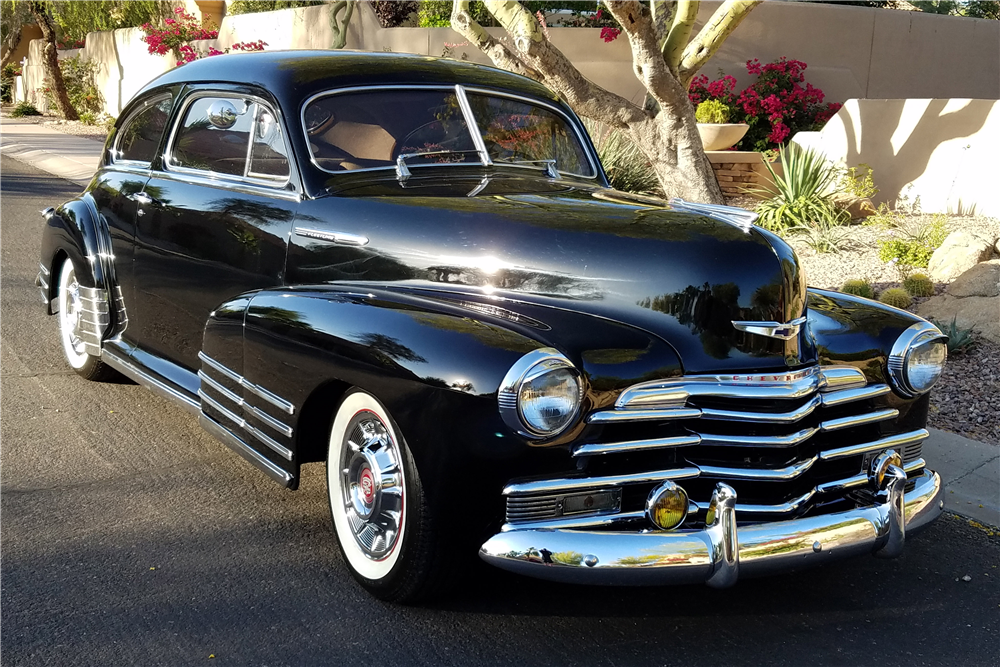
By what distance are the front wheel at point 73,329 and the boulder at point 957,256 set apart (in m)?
6.16

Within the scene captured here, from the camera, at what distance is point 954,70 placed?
1619 centimetres

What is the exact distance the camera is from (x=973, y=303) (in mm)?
6812

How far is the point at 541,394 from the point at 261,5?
735 inches

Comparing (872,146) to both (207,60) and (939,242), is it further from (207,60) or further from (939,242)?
(207,60)

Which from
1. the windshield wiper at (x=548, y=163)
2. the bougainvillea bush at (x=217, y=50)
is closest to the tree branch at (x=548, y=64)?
the windshield wiper at (x=548, y=163)

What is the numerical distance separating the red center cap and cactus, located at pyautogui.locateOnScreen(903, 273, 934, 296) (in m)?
5.38

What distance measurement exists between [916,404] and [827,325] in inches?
16.9

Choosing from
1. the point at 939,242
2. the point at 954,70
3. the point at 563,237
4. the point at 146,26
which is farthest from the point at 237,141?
the point at 146,26

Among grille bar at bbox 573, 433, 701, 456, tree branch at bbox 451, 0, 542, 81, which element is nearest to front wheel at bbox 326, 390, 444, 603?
grille bar at bbox 573, 433, 701, 456

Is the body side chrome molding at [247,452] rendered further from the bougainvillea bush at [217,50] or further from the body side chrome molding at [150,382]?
the bougainvillea bush at [217,50]

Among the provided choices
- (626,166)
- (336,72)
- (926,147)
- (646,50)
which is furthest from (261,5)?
(336,72)

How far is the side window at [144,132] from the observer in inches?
194

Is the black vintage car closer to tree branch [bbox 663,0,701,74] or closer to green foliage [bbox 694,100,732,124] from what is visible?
tree branch [bbox 663,0,701,74]

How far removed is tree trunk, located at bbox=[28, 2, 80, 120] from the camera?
2520cm
